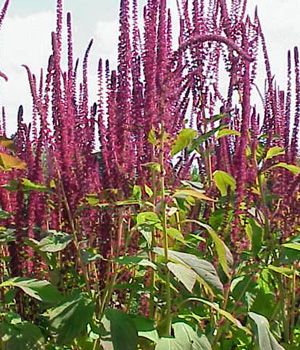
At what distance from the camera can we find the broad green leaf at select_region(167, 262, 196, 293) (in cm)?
214

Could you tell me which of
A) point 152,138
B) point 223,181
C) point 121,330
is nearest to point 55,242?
point 121,330

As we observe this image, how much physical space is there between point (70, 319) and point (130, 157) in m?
0.67

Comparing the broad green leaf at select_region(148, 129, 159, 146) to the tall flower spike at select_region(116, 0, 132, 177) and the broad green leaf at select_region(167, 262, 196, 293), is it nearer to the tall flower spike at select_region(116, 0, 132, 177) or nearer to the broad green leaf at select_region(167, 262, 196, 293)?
the tall flower spike at select_region(116, 0, 132, 177)

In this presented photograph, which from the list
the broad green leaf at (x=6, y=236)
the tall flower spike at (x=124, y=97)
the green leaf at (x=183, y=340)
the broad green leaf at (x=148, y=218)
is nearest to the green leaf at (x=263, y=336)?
the green leaf at (x=183, y=340)

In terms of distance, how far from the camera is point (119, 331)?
230 cm

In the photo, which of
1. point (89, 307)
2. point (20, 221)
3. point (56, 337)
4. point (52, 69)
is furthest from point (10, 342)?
point (52, 69)

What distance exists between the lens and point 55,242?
Answer: 2473 millimetres

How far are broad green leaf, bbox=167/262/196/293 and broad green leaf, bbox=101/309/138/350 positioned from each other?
289 mm

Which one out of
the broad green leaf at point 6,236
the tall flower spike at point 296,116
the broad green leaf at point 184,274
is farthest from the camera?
the tall flower spike at point 296,116

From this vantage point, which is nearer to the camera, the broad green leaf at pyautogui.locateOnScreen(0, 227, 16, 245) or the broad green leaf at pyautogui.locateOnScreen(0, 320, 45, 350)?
the broad green leaf at pyautogui.locateOnScreen(0, 320, 45, 350)

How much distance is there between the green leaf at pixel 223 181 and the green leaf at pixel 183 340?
2.51 feet

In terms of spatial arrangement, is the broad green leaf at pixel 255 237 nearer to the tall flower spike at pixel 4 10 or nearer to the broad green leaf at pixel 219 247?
the broad green leaf at pixel 219 247

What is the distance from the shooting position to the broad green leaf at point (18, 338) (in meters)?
2.37

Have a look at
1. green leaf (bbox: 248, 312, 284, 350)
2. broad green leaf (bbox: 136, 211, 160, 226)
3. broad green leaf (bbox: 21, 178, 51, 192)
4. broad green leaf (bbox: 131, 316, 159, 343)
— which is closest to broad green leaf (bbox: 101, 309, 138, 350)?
broad green leaf (bbox: 131, 316, 159, 343)
